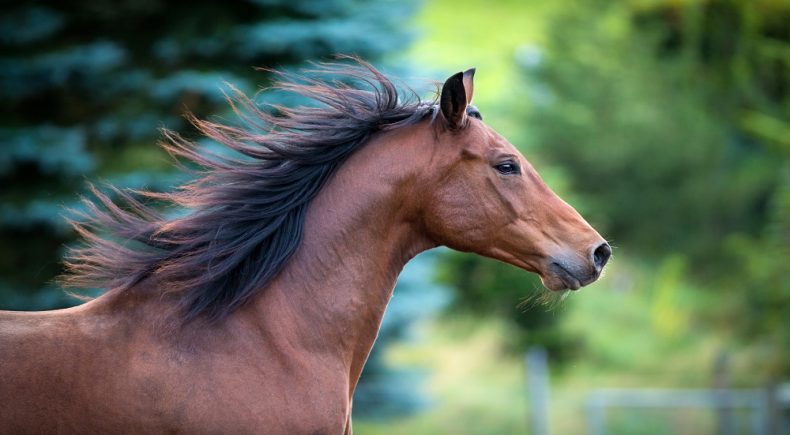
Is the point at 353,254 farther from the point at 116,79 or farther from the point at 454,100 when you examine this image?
the point at 116,79

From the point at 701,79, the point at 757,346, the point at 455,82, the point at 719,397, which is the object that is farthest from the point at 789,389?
the point at 701,79

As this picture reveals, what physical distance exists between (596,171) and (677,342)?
195 inches

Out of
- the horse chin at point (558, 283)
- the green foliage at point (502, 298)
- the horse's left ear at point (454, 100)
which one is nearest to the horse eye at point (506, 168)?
the horse's left ear at point (454, 100)

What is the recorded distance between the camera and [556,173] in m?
17.2

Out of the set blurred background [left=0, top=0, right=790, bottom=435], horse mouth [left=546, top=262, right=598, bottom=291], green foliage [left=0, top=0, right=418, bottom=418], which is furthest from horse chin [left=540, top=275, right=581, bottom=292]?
green foliage [left=0, top=0, right=418, bottom=418]

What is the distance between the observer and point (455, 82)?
368 cm

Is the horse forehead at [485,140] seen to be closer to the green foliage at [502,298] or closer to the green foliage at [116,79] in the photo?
the green foliage at [116,79]

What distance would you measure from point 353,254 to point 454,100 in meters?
0.78

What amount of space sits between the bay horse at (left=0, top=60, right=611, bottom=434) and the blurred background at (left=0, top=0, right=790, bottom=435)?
70 centimetres

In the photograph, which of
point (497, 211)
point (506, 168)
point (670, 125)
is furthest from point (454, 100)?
point (670, 125)

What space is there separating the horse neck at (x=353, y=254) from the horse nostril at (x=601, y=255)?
2.46 feet

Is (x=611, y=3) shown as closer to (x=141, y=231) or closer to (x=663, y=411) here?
(x=663, y=411)

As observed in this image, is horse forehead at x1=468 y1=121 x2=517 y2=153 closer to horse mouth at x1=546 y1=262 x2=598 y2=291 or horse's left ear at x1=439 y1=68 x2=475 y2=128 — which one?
horse's left ear at x1=439 y1=68 x2=475 y2=128

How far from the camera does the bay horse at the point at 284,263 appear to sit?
3209mm
